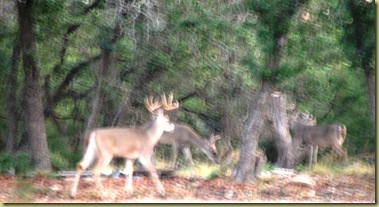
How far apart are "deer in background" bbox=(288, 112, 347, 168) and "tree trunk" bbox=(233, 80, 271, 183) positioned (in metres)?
6.96

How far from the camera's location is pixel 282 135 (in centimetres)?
2372

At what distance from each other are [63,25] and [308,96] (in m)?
7.97

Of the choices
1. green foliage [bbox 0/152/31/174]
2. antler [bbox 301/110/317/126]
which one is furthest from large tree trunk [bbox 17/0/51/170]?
antler [bbox 301/110/317/126]

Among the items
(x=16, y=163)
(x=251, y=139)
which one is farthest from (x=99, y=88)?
(x=251, y=139)

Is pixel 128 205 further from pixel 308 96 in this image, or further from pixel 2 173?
pixel 308 96

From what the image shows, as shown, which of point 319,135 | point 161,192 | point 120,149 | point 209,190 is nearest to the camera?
point 161,192

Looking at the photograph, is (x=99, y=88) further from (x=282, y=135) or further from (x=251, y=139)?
(x=251, y=139)

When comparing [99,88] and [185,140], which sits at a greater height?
[99,88]

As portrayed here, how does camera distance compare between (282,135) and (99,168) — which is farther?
(282,135)

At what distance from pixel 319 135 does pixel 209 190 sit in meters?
9.77

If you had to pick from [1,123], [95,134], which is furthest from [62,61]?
[95,134]

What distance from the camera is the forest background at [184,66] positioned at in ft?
55.1

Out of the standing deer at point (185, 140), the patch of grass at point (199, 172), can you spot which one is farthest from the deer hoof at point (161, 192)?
the standing deer at point (185, 140)

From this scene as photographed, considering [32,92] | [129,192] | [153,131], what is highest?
[32,92]
